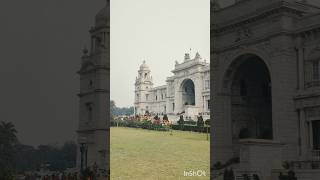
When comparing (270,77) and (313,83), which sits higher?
(270,77)

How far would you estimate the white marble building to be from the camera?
2753 centimetres

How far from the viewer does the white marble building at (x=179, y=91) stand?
27.5 metres

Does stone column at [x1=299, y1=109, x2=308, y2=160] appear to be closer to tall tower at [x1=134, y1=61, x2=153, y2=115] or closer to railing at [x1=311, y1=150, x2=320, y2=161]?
railing at [x1=311, y1=150, x2=320, y2=161]

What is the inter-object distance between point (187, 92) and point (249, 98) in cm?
515

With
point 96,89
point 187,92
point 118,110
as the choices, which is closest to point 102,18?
point 96,89

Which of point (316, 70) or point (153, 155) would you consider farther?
point (316, 70)

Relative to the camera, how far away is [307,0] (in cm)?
3381

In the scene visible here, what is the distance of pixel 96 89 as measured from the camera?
111 feet

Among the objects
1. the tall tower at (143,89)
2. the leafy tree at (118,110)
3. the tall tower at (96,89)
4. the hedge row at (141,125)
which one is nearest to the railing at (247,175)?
the hedge row at (141,125)

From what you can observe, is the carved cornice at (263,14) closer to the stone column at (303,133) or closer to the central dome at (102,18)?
the stone column at (303,133)

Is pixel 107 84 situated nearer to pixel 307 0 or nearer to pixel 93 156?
pixel 93 156

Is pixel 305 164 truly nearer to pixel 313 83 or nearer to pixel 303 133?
pixel 303 133

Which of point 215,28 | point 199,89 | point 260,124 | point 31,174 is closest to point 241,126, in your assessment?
point 260,124

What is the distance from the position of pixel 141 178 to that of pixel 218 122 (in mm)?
9551
